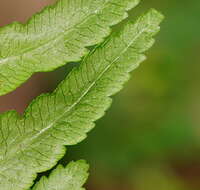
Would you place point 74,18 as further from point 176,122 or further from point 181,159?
point 181,159

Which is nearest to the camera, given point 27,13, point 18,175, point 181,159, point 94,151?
point 18,175

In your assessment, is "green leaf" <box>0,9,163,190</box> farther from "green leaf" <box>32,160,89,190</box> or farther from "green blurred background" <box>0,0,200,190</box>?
"green blurred background" <box>0,0,200,190</box>

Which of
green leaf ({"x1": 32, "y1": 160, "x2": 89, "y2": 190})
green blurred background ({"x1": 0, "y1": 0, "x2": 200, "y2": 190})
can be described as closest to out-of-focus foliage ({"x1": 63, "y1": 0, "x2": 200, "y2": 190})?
green blurred background ({"x1": 0, "y1": 0, "x2": 200, "y2": 190})

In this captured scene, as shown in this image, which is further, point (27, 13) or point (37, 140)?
point (27, 13)

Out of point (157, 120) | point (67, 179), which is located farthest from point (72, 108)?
point (157, 120)

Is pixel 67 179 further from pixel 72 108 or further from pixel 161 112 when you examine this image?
pixel 161 112

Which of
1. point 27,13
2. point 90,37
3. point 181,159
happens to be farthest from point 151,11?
point 27,13

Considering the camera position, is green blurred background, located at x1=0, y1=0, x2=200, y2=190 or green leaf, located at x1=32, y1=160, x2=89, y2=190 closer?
green leaf, located at x1=32, y1=160, x2=89, y2=190
